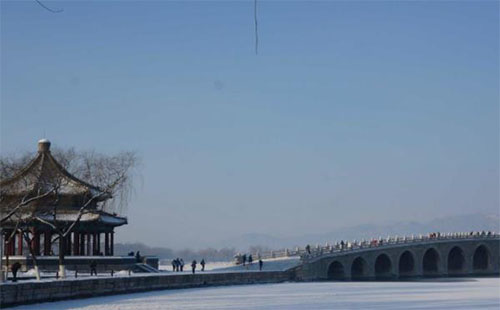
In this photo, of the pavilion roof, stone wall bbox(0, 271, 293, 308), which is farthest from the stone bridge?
the pavilion roof

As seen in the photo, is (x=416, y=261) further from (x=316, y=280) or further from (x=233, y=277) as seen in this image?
(x=233, y=277)

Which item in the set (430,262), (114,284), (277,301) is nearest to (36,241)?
(114,284)

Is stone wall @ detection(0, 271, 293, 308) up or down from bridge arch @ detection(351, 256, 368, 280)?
down

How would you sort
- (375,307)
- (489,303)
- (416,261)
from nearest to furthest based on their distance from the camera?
(375,307), (489,303), (416,261)

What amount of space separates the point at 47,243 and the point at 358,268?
126 ft

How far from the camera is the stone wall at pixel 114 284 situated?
109ft

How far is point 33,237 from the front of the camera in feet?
174

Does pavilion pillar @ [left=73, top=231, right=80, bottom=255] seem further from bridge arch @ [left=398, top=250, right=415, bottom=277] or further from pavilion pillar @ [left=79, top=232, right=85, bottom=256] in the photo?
bridge arch @ [left=398, top=250, right=415, bottom=277]

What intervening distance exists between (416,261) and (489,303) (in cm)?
5243

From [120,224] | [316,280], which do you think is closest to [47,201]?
[120,224]

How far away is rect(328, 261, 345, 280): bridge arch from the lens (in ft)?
247

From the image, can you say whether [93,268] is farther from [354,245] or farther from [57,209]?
[354,245]

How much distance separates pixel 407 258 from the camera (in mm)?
90438

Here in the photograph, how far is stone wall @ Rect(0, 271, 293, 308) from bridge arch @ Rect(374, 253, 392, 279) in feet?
79.9
